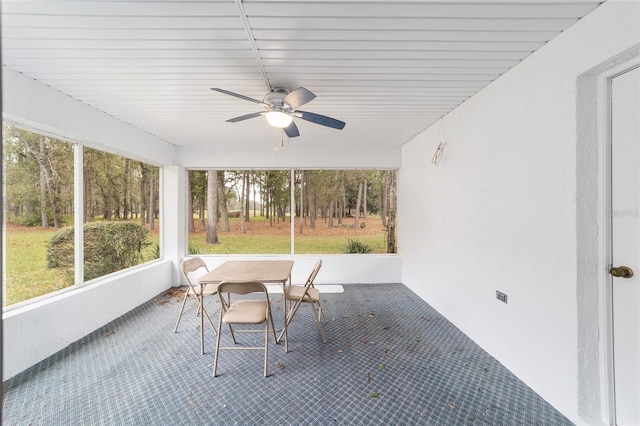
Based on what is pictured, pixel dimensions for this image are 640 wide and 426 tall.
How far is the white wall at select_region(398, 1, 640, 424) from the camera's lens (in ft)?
6.75

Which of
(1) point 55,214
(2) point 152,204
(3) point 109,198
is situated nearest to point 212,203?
(2) point 152,204

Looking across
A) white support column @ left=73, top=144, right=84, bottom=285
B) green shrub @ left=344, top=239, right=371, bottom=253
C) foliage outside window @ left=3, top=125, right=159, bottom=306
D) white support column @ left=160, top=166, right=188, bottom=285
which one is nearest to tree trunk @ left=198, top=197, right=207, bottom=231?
white support column @ left=160, top=166, right=188, bottom=285

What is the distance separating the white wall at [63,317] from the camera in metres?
2.61

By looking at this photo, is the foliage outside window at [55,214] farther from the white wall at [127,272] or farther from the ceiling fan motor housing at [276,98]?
the ceiling fan motor housing at [276,98]

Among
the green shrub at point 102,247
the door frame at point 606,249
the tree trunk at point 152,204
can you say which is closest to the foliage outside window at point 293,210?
the tree trunk at point 152,204

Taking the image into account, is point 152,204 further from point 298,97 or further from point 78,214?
point 298,97

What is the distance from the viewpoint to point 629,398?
6.33 feet

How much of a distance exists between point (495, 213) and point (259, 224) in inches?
169

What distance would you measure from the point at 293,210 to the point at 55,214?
3.36m

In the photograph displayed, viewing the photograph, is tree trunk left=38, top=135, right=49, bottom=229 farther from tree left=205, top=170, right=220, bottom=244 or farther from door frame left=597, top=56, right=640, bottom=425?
door frame left=597, top=56, right=640, bottom=425

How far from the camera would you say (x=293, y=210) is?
552 centimetres

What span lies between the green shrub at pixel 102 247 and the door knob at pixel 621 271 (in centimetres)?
511

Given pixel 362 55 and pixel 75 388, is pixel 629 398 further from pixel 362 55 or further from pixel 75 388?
pixel 75 388

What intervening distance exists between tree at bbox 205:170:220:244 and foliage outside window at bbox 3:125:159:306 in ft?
4.90
